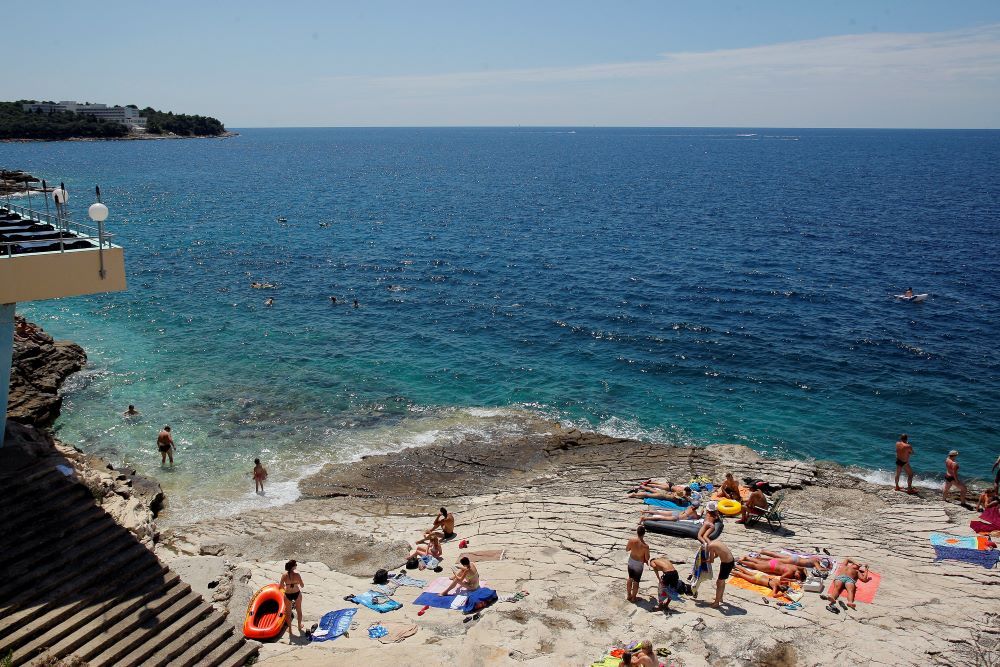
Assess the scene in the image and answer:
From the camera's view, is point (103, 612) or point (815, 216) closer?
point (103, 612)

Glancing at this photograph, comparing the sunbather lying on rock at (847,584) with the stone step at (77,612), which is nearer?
the stone step at (77,612)

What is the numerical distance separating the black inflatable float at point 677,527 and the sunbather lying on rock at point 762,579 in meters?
1.94

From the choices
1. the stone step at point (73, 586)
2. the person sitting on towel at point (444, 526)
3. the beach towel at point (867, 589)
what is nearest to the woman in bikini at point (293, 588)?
the stone step at point (73, 586)

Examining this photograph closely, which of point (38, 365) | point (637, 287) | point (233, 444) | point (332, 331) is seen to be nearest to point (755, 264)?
point (637, 287)

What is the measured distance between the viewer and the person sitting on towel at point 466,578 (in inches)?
645

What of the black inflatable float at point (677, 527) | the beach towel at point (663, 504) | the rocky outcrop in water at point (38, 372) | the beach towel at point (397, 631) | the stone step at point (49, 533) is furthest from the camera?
the rocky outcrop in water at point (38, 372)

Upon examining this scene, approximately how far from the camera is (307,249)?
2484 inches

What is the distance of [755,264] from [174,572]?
49701 mm

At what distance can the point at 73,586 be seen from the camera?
14.1m

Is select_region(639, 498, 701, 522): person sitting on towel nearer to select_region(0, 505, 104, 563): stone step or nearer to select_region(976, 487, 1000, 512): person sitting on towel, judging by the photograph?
select_region(976, 487, 1000, 512): person sitting on towel

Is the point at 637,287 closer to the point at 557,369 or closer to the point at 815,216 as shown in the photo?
the point at 557,369

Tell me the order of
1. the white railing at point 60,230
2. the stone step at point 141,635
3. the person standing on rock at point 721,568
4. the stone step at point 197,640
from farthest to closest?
the white railing at point 60,230 < the person standing on rock at point 721,568 < the stone step at point 197,640 < the stone step at point 141,635

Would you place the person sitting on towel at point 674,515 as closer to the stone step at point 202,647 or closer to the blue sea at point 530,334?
the blue sea at point 530,334

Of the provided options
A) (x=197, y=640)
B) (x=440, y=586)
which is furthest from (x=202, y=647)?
(x=440, y=586)
